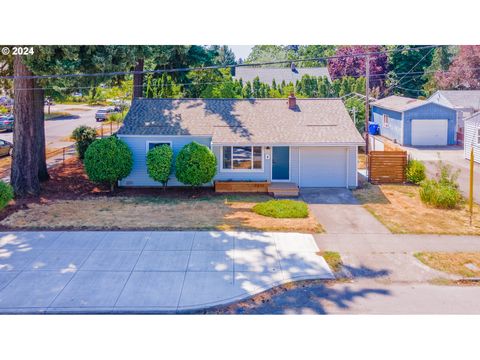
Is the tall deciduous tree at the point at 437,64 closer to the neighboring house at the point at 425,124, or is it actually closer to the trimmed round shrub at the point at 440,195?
the neighboring house at the point at 425,124

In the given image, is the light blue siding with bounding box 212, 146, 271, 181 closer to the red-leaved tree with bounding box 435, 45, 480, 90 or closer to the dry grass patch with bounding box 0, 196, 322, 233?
the dry grass patch with bounding box 0, 196, 322, 233

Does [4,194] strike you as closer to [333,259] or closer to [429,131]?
[333,259]

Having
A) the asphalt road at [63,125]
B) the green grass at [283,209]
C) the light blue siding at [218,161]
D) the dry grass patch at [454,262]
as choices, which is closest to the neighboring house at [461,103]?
the light blue siding at [218,161]

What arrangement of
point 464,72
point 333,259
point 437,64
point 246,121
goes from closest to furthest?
point 333,259 < point 246,121 < point 464,72 < point 437,64

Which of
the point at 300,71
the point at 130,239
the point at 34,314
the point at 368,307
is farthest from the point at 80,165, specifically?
the point at 300,71

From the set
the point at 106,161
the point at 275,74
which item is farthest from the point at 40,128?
the point at 275,74

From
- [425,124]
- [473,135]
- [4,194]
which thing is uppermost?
[425,124]
